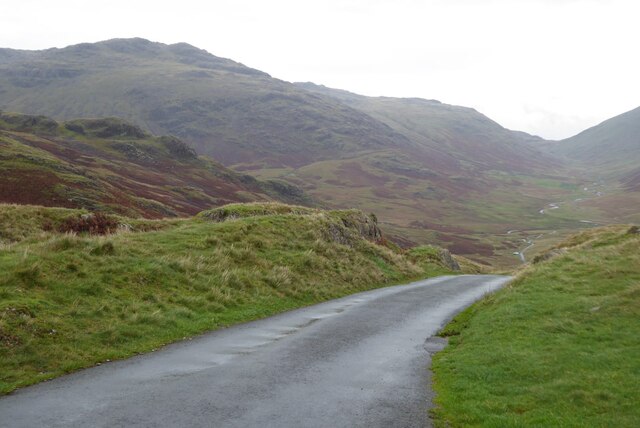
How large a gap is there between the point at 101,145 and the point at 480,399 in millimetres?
143484

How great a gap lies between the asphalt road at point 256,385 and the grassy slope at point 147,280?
4.29 ft

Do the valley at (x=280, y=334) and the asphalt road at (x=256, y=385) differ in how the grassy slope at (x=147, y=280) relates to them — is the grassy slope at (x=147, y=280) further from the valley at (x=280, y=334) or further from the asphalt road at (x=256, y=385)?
the asphalt road at (x=256, y=385)

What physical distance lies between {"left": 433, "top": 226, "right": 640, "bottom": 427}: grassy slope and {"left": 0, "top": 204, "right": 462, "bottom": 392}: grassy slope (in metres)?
9.38

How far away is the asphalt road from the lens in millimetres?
10297

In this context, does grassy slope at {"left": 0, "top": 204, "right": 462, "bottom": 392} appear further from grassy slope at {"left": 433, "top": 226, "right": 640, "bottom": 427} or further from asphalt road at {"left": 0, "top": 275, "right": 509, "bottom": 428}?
grassy slope at {"left": 433, "top": 226, "right": 640, "bottom": 427}

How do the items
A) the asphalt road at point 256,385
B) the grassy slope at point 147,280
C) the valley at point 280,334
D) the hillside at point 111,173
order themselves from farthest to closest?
1. the hillside at point 111,173
2. the grassy slope at point 147,280
3. the valley at point 280,334
4. the asphalt road at point 256,385

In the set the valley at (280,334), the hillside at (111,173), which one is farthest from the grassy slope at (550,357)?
the hillside at (111,173)

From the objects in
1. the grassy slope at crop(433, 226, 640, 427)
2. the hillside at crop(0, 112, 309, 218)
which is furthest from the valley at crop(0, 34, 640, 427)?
the hillside at crop(0, 112, 309, 218)

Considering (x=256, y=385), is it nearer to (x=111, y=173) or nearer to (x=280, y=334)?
(x=280, y=334)

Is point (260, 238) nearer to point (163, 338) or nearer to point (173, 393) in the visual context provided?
point (163, 338)

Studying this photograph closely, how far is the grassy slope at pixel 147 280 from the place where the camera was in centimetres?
1437

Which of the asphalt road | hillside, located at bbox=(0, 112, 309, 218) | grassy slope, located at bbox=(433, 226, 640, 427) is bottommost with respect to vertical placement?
the asphalt road

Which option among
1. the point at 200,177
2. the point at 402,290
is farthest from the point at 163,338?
the point at 200,177

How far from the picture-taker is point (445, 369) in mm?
14438
